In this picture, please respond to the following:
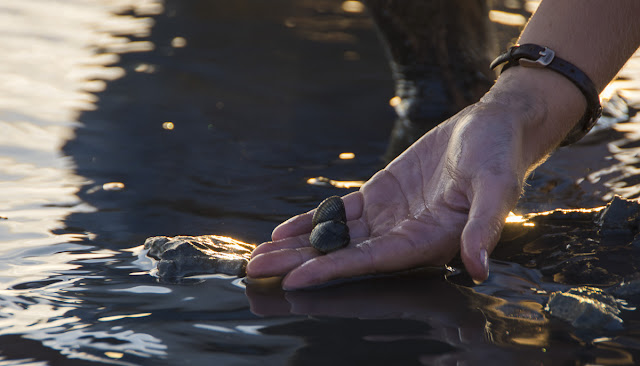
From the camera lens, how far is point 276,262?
2.20m

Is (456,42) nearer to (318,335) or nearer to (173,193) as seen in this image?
(173,193)

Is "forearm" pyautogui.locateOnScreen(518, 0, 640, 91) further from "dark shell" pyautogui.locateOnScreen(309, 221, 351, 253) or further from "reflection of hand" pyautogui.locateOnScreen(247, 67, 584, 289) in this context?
"dark shell" pyautogui.locateOnScreen(309, 221, 351, 253)

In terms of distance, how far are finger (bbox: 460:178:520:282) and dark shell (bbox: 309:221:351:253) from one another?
47 cm

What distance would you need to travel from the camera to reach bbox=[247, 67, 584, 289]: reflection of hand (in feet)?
6.49

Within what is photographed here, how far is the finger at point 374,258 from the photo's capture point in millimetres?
2146

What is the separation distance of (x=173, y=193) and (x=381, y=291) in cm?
126

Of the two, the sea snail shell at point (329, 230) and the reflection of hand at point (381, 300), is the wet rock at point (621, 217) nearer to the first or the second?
the reflection of hand at point (381, 300)

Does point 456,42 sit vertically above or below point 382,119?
above

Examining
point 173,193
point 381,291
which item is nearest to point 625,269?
point 381,291

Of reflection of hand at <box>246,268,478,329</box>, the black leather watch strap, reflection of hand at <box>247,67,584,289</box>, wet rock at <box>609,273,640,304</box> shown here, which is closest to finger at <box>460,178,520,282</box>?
reflection of hand at <box>247,67,584,289</box>

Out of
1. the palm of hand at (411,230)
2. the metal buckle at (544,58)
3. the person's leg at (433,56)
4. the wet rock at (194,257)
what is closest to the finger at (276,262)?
the palm of hand at (411,230)

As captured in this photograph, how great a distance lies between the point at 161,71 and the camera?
4500 mm

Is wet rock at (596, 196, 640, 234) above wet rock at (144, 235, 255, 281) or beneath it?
beneath

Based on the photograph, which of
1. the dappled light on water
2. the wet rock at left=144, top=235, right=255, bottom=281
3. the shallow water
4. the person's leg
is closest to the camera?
the shallow water
